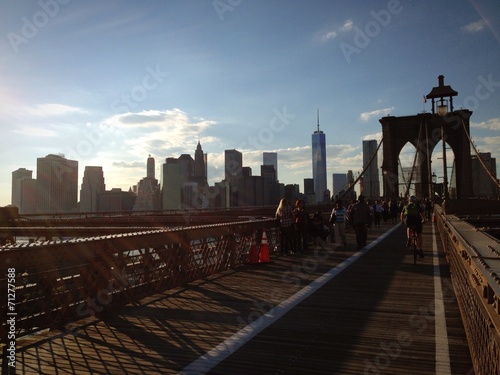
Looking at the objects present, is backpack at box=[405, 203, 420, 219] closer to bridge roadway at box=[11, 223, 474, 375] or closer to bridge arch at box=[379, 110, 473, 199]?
bridge roadway at box=[11, 223, 474, 375]

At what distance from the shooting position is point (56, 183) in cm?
10481

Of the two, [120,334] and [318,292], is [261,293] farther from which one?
[120,334]

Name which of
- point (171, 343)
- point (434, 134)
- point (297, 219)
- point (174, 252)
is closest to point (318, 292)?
point (174, 252)

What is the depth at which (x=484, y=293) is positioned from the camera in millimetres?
3475

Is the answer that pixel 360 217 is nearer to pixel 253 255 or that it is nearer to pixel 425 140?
pixel 253 255

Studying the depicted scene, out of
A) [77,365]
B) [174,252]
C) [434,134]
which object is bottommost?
[77,365]

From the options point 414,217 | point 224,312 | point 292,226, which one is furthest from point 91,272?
point 414,217

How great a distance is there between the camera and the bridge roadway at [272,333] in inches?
186

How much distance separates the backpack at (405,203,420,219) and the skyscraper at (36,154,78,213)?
99.1 metres

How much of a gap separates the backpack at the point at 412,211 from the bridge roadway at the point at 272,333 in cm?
378

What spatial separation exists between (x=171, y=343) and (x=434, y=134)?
270ft

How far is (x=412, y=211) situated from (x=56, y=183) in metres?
105

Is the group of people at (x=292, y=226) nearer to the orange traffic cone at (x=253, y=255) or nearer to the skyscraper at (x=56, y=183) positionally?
the orange traffic cone at (x=253, y=255)

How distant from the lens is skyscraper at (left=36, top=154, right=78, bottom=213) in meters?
102
